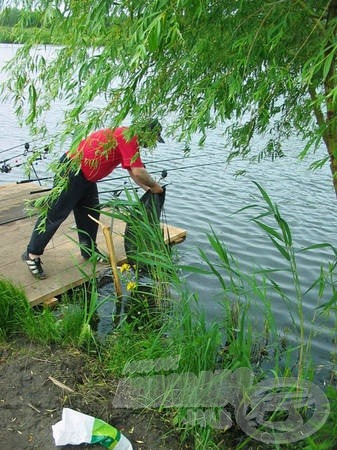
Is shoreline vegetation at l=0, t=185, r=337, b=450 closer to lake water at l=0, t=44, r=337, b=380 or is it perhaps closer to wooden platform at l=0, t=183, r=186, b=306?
wooden platform at l=0, t=183, r=186, b=306

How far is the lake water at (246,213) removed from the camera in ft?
15.4

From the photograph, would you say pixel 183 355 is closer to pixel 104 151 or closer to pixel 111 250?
pixel 104 151

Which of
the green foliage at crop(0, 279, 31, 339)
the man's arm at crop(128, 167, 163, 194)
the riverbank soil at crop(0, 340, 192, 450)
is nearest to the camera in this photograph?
the riverbank soil at crop(0, 340, 192, 450)

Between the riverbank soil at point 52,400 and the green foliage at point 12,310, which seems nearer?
the riverbank soil at point 52,400

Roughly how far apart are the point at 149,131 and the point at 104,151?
28 centimetres

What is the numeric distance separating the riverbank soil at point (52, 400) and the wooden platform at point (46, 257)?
2.41 ft

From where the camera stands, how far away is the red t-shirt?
2.69 metres

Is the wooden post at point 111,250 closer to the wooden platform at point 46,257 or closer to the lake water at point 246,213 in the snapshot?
the wooden platform at point 46,257

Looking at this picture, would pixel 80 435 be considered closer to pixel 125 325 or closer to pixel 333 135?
pixel 125 325

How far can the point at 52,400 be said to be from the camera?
2709mm

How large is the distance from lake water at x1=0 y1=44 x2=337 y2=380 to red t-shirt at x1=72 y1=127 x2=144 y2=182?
0.63 feet

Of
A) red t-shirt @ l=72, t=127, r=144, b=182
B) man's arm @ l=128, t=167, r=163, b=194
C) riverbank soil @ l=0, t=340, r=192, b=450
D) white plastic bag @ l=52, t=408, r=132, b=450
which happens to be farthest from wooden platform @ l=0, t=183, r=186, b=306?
white plastic bag @ l=52, t=408, r=132, b=450

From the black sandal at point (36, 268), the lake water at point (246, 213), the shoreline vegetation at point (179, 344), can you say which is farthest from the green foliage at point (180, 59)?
the black sandal at point (36, 268)

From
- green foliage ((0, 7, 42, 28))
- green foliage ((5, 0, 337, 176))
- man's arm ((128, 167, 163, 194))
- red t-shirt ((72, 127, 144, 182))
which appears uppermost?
green foliage ((0, 7, 42, 28))
